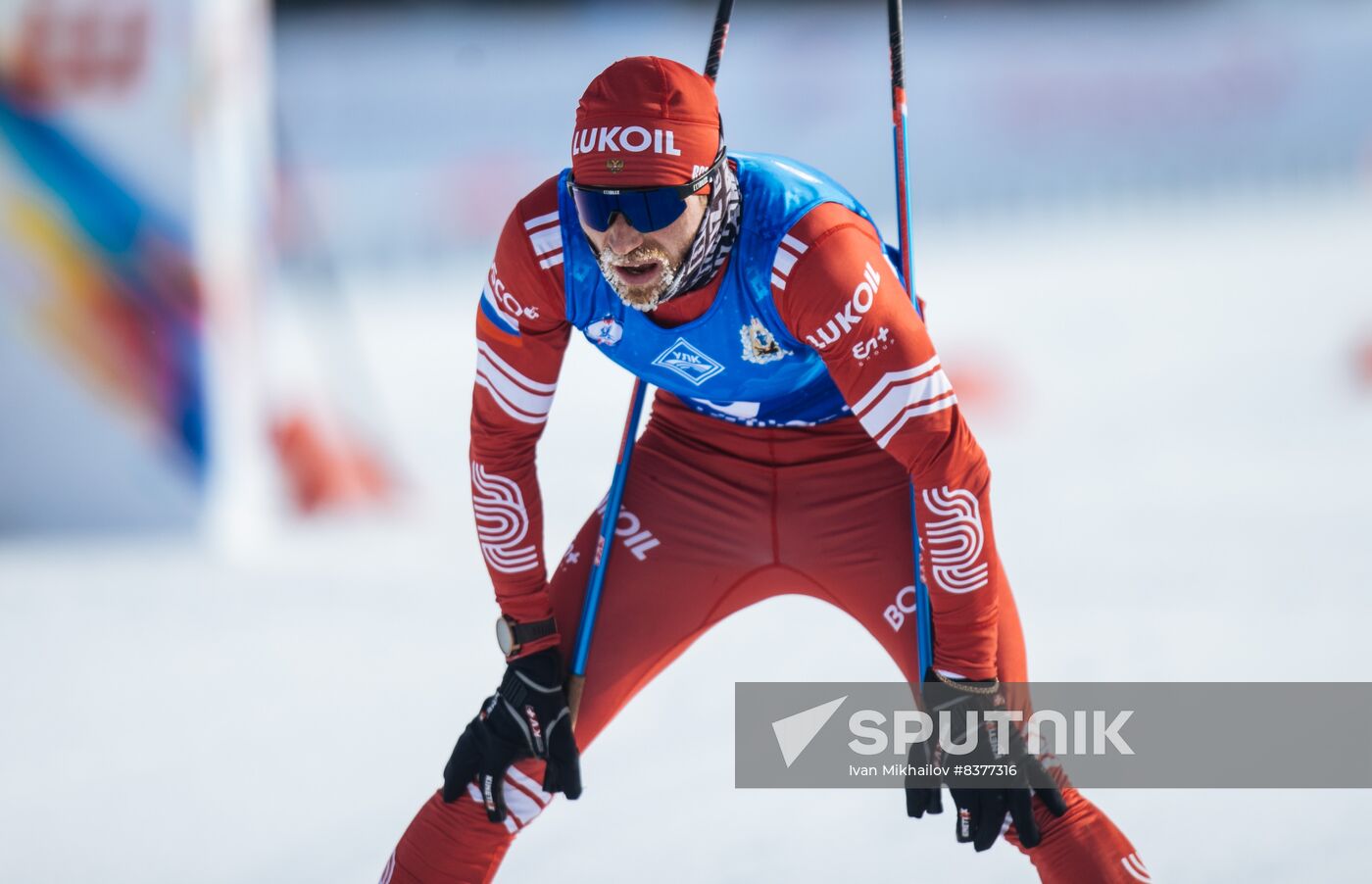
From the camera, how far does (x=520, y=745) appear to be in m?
2.66

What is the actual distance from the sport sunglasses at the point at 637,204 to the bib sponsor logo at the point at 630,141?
62 millimetres

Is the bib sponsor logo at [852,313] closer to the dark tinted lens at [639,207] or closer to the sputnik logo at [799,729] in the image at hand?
the dark tinted lens at [639,207]

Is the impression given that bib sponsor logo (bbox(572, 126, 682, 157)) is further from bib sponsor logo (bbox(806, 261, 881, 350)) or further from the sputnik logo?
the sputnik logo

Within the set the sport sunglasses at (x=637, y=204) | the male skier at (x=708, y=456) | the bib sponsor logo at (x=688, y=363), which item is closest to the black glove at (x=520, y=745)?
the male skier at (x=708, y=456)

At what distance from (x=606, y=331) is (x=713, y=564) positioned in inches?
19.1

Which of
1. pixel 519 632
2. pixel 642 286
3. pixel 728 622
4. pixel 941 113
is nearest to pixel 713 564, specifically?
pixel 519 632

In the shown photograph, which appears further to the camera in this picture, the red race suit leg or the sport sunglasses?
the red race suit leg

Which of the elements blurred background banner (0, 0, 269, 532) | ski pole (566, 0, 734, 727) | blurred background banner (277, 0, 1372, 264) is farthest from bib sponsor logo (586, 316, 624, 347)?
blurred background banner (277, 0, 1372, 264)

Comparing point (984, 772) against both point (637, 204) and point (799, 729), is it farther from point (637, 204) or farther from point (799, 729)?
point (799, 729)

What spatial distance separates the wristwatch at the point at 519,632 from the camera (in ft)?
9.04

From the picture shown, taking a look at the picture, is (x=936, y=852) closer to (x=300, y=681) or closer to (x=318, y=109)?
(x=300, y=681)

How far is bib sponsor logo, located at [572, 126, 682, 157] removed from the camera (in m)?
2.45

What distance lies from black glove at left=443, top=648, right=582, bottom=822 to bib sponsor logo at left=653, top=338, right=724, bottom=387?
590 mm

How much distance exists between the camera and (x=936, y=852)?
133 inches
